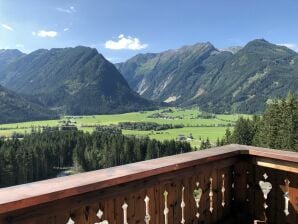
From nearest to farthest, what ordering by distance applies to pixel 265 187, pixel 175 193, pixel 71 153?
pixel 175 193, pixel 265 187, pixel 71 153

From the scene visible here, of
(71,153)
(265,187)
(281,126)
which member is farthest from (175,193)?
(71,153)

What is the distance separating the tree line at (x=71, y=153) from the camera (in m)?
73.2

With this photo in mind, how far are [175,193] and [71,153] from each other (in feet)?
313

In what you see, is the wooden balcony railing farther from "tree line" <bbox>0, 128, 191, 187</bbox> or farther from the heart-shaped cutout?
"tree line" <bbox>0, 128, 191, 187</bbox>

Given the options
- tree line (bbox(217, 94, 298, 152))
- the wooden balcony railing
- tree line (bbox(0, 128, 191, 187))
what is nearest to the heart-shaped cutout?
the wooden balcony railing

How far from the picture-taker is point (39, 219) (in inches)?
99.2

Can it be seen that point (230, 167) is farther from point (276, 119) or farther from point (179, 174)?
point (276, 119)

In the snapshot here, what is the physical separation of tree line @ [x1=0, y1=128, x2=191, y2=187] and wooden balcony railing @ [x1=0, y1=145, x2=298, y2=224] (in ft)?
230

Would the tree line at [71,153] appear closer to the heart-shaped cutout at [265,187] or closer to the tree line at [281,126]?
the tree line at [281,126]

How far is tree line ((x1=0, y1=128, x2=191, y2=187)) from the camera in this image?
240 feet

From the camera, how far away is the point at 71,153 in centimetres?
9631

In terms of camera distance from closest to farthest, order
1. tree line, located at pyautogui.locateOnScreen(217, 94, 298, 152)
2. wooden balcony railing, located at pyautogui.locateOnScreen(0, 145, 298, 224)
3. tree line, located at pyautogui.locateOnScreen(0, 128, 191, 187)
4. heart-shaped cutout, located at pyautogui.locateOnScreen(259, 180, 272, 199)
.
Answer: wooden balcony railing, located at pyautogui.locateOnScreen(0, 145, 298, 224), heart-shaped cutout, located at pyautogui.locateOnScreen(259, 180, 272, 199), tree line, located at pyautogui.locateOnScreen(217, 94, 298, 152), tree line, located at pyautogui.locateOnScreen(0, 128, 191, 187)

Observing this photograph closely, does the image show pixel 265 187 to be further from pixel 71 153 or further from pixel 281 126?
pixel 71 153

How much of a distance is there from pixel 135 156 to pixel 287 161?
83.3m
